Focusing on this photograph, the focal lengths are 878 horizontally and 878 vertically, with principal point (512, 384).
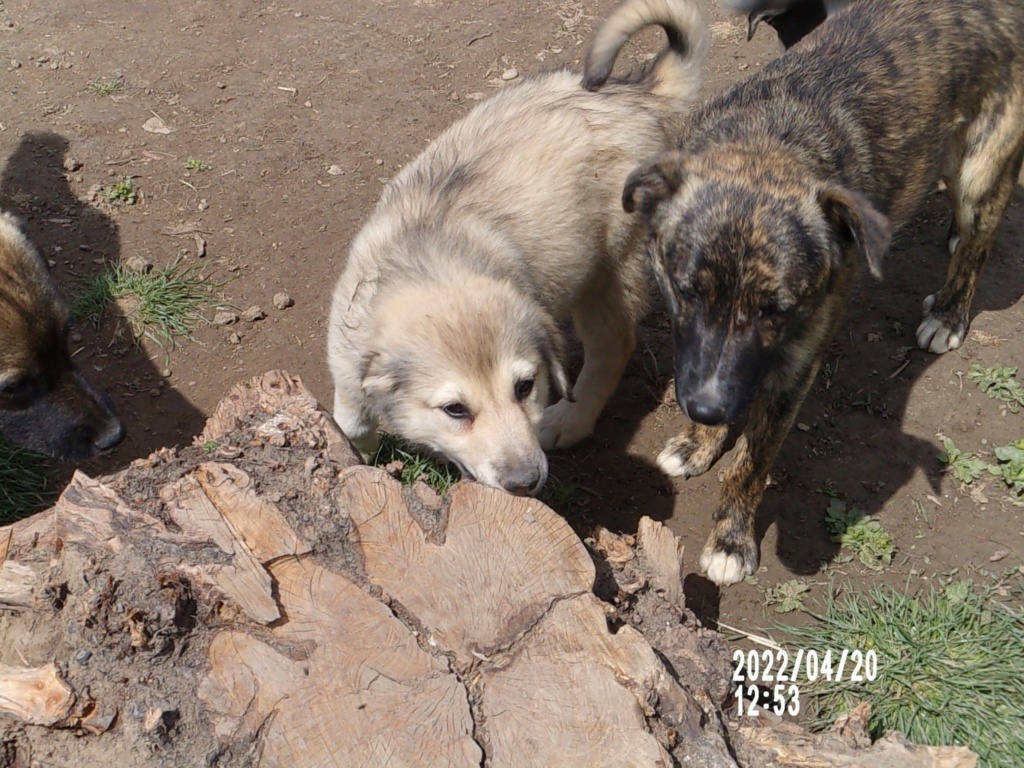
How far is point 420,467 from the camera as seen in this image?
12.8 ft

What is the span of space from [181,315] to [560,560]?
3.04 meters

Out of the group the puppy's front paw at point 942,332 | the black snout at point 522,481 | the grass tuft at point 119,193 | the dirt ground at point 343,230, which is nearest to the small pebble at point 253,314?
the dirt ground at point 343,230

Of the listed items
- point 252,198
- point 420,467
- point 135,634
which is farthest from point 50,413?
point 252,198

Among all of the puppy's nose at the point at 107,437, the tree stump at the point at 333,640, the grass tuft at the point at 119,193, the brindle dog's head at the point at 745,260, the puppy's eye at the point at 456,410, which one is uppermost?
the brindle dog's head at the point at 745,260

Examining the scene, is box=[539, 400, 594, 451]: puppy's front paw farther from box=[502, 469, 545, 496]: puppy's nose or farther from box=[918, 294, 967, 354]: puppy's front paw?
box=[918, 294, 967, 354]: puppy's front paw

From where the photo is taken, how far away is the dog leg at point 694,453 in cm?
418

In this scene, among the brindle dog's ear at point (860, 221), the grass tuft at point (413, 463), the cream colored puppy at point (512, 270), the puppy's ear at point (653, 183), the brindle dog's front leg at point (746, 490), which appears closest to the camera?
the brindle dog's ear at point (860, 221)

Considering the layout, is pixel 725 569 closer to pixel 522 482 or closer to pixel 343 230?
pixel 522 482

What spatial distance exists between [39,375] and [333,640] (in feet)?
6.72

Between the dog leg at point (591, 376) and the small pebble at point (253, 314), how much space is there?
163 cm

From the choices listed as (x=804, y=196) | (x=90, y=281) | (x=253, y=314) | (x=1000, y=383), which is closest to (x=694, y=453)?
(x=804, y=196)

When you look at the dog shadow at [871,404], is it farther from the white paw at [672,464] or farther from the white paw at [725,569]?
the white paw at [672,464]

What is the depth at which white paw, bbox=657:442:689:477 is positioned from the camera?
4.18m

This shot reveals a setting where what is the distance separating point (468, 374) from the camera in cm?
312
